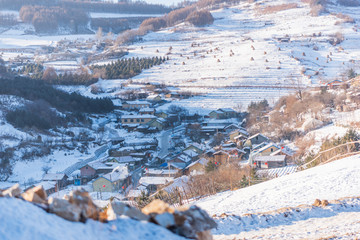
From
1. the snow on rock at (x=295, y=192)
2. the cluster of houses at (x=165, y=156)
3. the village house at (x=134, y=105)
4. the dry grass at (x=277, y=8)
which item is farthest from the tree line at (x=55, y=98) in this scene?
the dry grass at (x=277, y=8)

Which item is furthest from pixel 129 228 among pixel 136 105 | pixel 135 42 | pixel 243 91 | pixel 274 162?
pixel 135 42

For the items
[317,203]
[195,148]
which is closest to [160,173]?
[195,148]

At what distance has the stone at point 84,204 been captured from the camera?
2061 mm

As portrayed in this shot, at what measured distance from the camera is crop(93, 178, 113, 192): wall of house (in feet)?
42.4

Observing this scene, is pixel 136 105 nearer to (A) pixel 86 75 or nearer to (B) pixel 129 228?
(A) pixel 86 75

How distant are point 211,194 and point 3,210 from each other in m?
5.61

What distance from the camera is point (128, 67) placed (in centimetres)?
3669

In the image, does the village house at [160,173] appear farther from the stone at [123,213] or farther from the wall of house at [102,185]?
the stone at [123,213]

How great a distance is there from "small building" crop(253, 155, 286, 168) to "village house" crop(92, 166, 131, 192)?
473 cm

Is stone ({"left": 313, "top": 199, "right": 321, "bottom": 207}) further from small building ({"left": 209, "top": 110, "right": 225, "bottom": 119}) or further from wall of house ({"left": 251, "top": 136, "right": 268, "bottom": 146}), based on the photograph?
small building ({"left": 209, "top": 110, "right": 225, "bottom": 119})

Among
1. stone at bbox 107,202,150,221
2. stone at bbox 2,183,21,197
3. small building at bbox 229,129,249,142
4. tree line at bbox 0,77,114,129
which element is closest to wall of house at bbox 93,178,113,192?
tree line at bbox 0,77,114,129

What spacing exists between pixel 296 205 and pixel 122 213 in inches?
140

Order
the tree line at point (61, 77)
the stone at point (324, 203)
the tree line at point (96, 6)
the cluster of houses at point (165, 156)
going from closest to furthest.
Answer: the stone at point (324, 203) → the cluster of houses at point (165, 156) → the tree line at point (61, 77) → the tree line at point (96, 6)

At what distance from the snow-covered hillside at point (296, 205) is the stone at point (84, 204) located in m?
2.35
